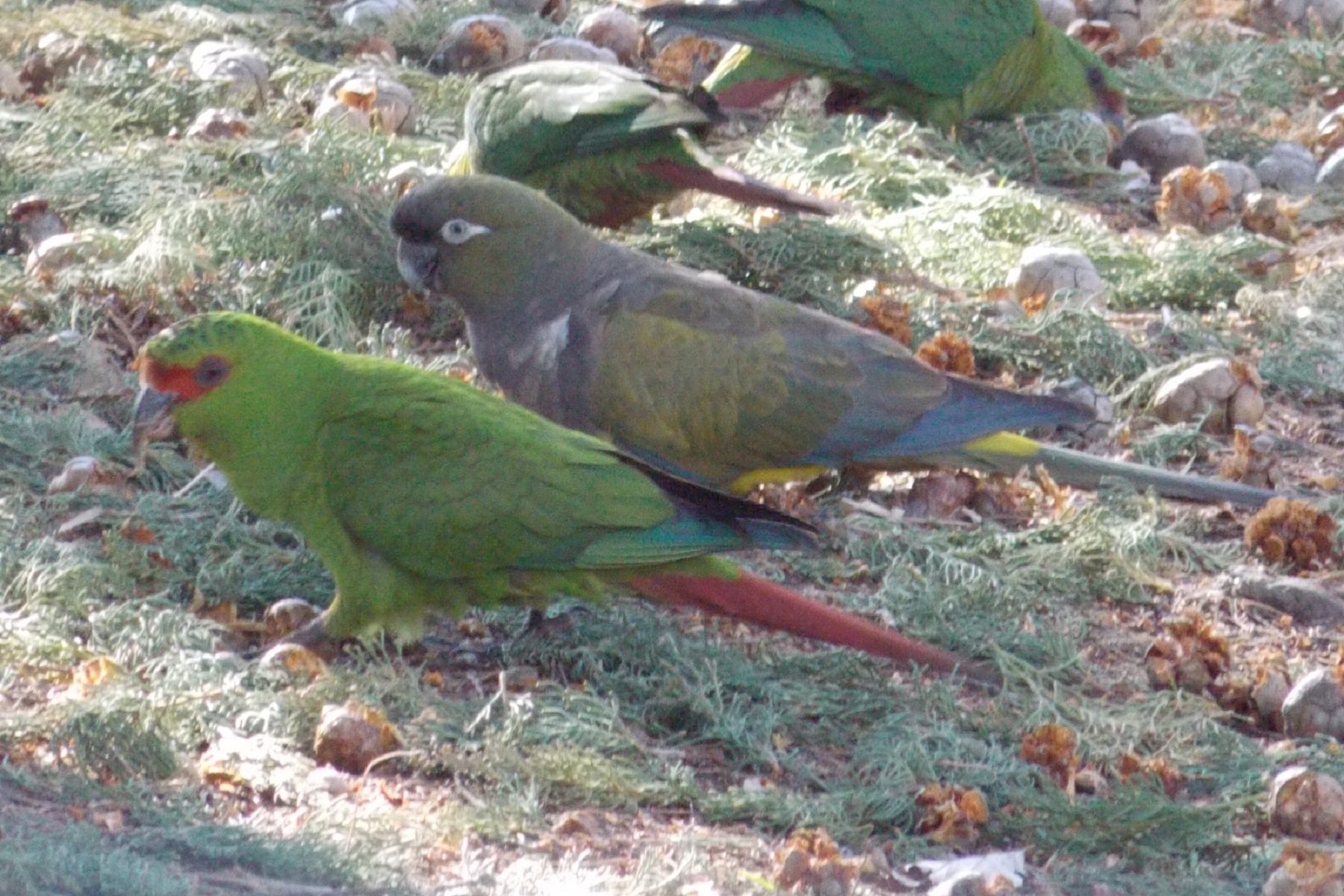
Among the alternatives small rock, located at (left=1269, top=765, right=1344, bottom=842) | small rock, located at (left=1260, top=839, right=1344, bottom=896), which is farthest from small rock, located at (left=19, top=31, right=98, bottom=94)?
small rock, located at (left=1260, top=839, right=1344, bottom=896)

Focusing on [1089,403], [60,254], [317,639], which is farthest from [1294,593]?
[60,254]

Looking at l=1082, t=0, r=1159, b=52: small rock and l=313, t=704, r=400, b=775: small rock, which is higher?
l=1082, t=0, r=1159, b=52: small rock

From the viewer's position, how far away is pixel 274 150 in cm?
471

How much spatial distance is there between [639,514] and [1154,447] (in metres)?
1.56

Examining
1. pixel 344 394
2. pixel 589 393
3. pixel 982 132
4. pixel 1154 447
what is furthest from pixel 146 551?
pixel 982 132

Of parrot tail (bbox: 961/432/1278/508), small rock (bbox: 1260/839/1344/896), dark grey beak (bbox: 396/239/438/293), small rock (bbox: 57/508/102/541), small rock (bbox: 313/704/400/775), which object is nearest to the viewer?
small rock (bbox: 1260/839/1344/896)

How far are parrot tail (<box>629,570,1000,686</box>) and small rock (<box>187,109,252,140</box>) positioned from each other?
8.12 feet

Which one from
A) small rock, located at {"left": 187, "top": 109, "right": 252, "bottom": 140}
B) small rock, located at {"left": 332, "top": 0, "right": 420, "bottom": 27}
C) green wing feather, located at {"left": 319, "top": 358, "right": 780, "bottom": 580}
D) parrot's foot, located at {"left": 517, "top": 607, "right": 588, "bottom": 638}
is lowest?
parrot's foot, located at {"left": 517, "top": 607, "right": 588, "bottom": 638}

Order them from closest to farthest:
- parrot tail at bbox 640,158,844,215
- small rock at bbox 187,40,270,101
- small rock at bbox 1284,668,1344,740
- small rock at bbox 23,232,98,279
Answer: small rock at bbox 1284,668,1344,740
small rock at bbox 23,232,98,279
parrot tail at bbox 640,158,844,215
small rock at bbox 187,40,270,101

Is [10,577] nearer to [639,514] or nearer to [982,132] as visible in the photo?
[639,514]

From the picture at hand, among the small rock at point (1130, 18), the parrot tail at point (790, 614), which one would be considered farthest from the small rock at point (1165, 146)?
the parrot tail at point (790, 614)

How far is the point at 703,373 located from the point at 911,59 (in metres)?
2.54

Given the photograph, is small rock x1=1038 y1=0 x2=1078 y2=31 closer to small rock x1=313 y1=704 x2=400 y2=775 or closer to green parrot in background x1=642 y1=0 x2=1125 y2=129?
green parrot in background x1=642 y1=0 x2=1125 y2=129

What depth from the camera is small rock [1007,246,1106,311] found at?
14.7 ft
